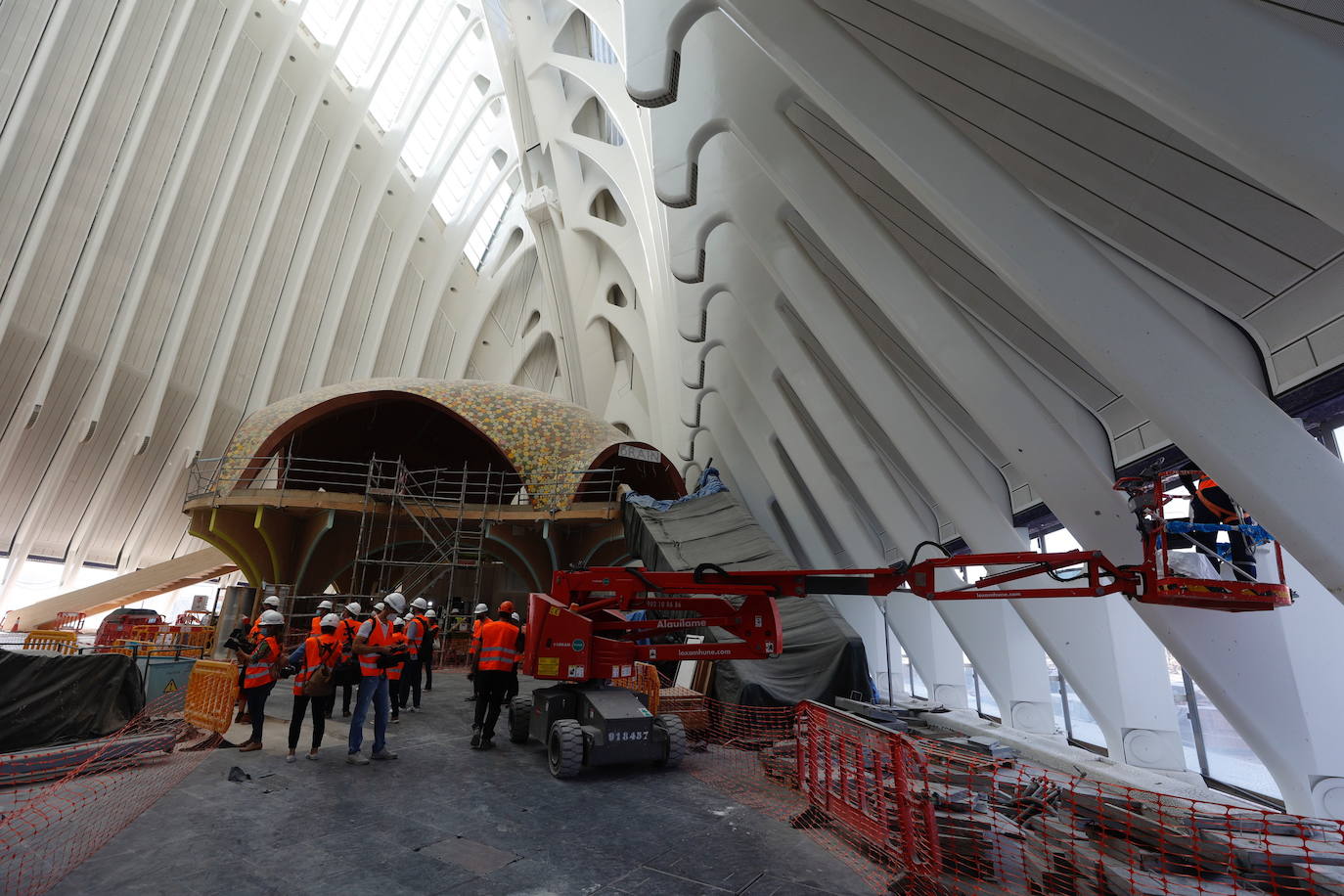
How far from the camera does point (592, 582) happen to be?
251 inches

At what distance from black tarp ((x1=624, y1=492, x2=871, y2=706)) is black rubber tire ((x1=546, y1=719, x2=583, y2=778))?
3.13 metres

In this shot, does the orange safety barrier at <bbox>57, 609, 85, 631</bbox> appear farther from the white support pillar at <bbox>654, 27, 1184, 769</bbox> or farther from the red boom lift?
the white support pillar at <bbox>654, 27, 1184, 769</bbox>

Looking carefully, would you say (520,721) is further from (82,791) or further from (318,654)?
(82,791)

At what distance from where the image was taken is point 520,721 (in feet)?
23.7

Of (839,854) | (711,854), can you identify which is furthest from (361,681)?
(839,854)

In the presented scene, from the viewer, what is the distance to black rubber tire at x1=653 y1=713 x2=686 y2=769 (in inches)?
246

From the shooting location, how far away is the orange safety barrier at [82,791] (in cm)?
367

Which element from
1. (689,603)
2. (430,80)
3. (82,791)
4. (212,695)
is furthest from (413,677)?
(430,80)

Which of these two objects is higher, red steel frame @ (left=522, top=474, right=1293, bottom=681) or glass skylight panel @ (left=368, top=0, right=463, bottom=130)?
glass skylight panel @ (left=368, top=0, right=463, bottom=130)

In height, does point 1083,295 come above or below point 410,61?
below

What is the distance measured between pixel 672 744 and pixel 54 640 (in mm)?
11984

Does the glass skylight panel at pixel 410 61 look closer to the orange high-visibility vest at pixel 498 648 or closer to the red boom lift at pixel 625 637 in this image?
the orange high-visibility vest at pixel 498 648

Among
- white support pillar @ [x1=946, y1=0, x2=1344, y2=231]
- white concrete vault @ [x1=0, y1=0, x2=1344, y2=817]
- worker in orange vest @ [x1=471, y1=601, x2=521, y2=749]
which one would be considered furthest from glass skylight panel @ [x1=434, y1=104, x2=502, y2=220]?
white support pillar @ [x1=946, y1=0, x2=1344, y2=231]

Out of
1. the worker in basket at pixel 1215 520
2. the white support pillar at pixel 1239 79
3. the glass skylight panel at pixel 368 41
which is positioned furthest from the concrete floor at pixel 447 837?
the glass skylight panel at pixel 368 41
